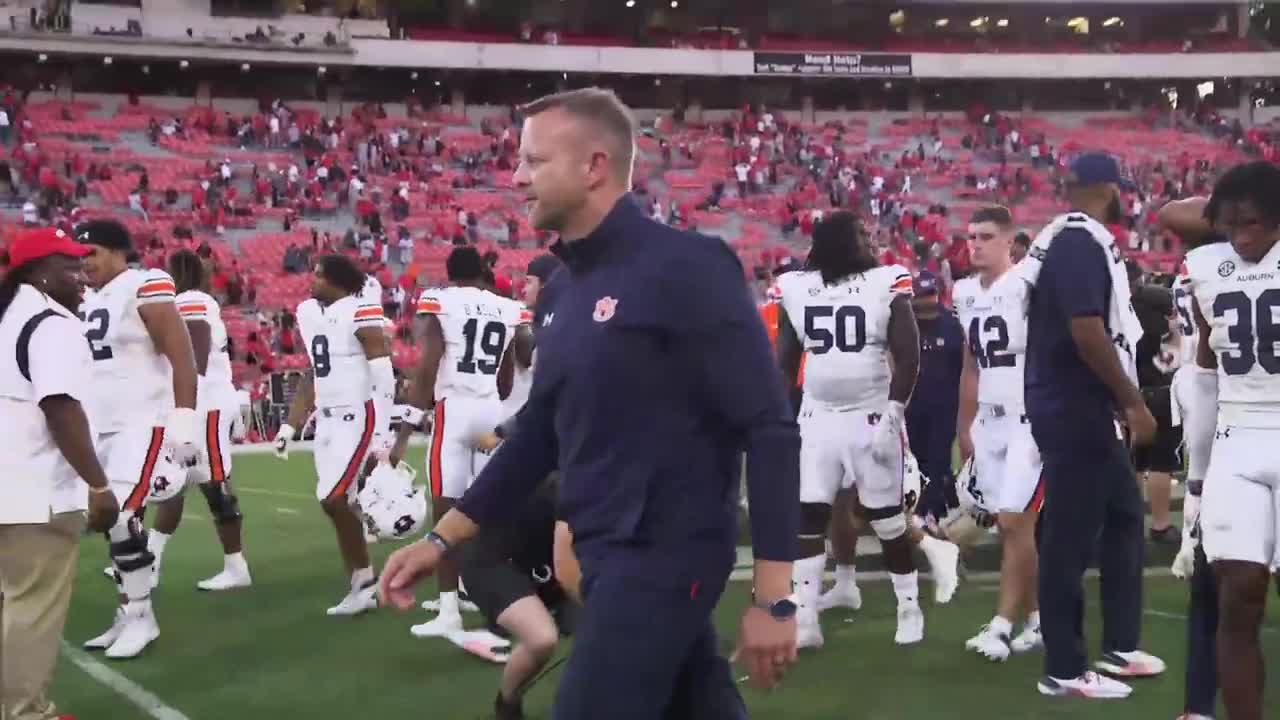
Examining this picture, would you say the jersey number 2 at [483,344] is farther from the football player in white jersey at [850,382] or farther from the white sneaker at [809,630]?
the white sneaker at [809,630]

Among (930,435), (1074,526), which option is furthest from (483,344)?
(930,435)

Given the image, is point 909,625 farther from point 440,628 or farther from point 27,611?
point 27,611

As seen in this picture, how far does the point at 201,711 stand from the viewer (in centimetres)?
591

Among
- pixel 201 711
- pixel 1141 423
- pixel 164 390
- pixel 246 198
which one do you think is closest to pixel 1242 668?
pixel 1141 423

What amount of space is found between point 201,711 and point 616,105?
3963mm

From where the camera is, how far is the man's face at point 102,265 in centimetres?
681

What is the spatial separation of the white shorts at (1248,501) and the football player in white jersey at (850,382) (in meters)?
2.31

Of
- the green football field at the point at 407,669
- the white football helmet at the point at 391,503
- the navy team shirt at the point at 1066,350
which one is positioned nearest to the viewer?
the navy team shirt at the point at 1066,350

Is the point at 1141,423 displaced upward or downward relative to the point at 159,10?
downward

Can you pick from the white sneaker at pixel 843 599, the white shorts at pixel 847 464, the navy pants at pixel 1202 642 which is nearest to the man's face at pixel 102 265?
the white shorts at pixel 847 464

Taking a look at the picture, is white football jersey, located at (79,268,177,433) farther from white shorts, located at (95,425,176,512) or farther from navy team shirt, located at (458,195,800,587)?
navy team shirt, located at (458,195,800,587)

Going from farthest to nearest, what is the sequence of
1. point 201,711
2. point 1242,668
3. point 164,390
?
point 164,390
point 201,711
point 1242,668

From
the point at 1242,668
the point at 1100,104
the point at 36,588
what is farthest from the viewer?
the point at 1100,104

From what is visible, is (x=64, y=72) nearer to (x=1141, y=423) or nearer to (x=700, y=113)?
(x=700, y=113)
